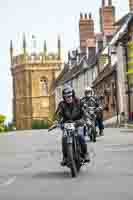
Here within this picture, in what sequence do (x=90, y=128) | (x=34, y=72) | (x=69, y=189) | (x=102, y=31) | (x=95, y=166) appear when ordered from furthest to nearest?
1. (x=34, y=72)
2. (x=102, y=31)
3. (x=90, y=128)
4. (x=95, y=166)
5. (x=69, y=189)

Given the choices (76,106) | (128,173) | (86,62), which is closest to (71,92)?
(76,106)

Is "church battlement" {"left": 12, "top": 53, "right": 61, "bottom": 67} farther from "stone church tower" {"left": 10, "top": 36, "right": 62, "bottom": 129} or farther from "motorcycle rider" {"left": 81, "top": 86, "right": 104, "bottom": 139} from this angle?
"motorcycle rider" {"left": 81, "top": 86, "right": 104, "bottom": 139}

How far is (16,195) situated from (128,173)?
3.49 meters

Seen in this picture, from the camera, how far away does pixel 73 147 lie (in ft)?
42.1

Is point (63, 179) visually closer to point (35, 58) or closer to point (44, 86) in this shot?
point (44, 86)

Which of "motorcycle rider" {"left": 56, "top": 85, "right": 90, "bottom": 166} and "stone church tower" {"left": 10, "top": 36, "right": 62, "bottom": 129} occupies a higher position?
"stone church tower" {"left": 10, "top": 36, "right": 62, "bottom": 129}

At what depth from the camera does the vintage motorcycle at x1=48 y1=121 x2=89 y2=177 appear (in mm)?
12555

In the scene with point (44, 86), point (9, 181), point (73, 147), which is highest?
point (44, 86)

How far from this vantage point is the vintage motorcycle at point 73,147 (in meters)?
12.6

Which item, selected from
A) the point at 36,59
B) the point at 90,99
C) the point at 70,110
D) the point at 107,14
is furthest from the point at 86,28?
the point at 70,110

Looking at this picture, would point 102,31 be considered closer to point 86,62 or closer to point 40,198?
point 86,62

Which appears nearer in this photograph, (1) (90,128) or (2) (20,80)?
(1) (90,128)

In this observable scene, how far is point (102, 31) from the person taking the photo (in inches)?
2842

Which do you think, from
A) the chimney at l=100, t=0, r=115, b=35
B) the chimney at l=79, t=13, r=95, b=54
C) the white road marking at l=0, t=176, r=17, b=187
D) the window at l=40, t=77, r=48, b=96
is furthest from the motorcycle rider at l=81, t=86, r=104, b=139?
the window at l=40, t=77, r=48, b=96
